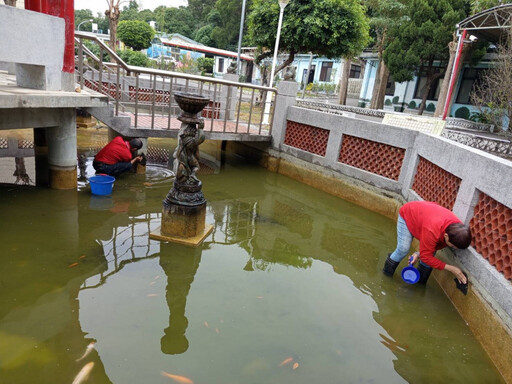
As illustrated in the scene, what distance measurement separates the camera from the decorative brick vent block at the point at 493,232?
3.39m

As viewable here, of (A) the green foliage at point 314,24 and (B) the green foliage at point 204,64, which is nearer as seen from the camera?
(A) the green foliage at point 314,24

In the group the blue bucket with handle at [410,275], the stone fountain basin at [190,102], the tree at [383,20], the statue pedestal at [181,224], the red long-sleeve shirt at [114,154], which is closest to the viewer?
the blue bucket with handle at [410,275]

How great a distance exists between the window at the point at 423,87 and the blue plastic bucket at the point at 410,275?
20507 millimetres

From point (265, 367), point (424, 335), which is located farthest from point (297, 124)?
point (265, 367)

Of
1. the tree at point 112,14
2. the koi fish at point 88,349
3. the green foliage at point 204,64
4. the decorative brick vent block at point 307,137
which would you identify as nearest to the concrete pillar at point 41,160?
the koi fish at point 88,349

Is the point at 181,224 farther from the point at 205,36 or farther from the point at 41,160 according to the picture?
the point at 205,36

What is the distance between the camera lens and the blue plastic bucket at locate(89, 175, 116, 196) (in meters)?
5.89

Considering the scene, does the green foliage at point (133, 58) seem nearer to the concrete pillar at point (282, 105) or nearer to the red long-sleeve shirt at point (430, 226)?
the concrete pillar at point (282, 105)

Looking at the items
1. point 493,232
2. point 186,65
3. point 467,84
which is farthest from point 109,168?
point 186,65

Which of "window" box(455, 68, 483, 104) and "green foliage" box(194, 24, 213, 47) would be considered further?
"green foliage" box(194, 24, 213, 47)

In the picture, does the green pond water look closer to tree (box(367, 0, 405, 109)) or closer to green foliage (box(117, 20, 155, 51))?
tree (box(367, 0, 405, 109))

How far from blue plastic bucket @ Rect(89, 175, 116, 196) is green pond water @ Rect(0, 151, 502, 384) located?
197mm

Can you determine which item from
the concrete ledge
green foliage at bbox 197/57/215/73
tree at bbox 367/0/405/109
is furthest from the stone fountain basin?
green foliage at bbox 197/57/215/73

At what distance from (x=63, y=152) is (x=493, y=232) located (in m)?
6.16
